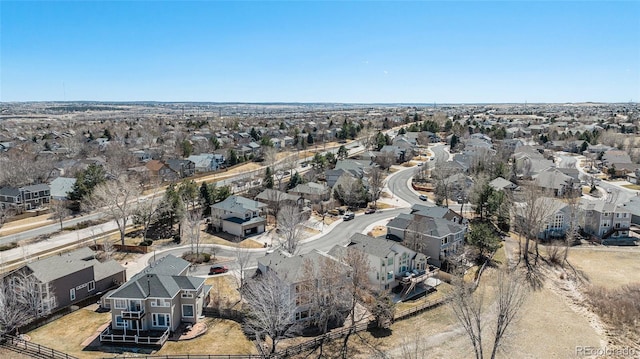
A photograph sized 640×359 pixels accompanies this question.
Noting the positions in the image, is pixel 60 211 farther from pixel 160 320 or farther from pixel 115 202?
pixel 160 320

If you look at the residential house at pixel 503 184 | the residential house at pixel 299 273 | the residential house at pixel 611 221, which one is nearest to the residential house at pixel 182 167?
the residential house at pixel 299 273

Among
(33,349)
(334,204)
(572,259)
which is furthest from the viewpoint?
(334,204)

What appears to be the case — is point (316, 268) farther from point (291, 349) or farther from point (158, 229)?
point (158, 229)

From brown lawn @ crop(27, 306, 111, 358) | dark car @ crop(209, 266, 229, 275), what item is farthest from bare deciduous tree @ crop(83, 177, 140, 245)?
brown lawn @ crop(27, 306, 111, 358)

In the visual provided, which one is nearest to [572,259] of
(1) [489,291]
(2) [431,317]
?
(1) [489,291]

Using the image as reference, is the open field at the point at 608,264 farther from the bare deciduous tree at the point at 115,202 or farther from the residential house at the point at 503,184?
the bare deciduous tree at the point at 115,202

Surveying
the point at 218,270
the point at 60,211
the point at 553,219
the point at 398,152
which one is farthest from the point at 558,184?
the point at 60,211

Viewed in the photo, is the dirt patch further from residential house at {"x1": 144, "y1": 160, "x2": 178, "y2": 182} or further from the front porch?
residential house at {"x1": 144, "y1": 160, "x2": 178, "y2": 182}
